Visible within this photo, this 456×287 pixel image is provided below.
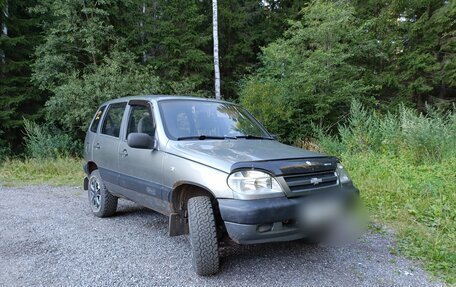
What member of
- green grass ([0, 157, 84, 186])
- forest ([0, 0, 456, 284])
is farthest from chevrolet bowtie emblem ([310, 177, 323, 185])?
green grass ([0, 157, 84, 186])

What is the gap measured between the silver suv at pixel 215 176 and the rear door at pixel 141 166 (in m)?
0.01

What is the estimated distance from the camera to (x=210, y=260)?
3.04 metres

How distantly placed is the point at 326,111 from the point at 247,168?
10738mm

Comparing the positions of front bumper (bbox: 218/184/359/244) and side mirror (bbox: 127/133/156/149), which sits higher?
side mirror (bbox: 127/133/156/149)

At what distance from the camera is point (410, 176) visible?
616cm

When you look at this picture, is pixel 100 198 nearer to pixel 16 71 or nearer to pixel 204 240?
pixel 204 240

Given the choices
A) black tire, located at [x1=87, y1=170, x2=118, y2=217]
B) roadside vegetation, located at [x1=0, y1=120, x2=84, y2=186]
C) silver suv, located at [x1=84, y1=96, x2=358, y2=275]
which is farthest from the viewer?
roadside vegetation, located at [x1=0, y1=120, x2=84, y2=186]

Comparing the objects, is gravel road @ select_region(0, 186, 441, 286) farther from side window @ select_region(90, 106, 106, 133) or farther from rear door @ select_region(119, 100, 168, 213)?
side window @ select_region(90, 106, 106, 133)

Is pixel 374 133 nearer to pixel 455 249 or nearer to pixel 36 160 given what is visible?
pixel 455 249

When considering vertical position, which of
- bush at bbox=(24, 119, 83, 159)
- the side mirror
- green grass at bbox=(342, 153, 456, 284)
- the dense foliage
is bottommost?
bush at bbox=(24, 119, 83, 159)

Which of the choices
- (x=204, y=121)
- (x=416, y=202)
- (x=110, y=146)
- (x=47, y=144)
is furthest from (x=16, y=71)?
(x=416, y=202)

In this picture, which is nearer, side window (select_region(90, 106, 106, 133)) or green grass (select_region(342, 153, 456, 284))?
green grass (select_region(342, 153, 456, 284))

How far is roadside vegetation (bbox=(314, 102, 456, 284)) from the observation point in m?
3.93

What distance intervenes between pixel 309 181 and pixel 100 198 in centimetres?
340
